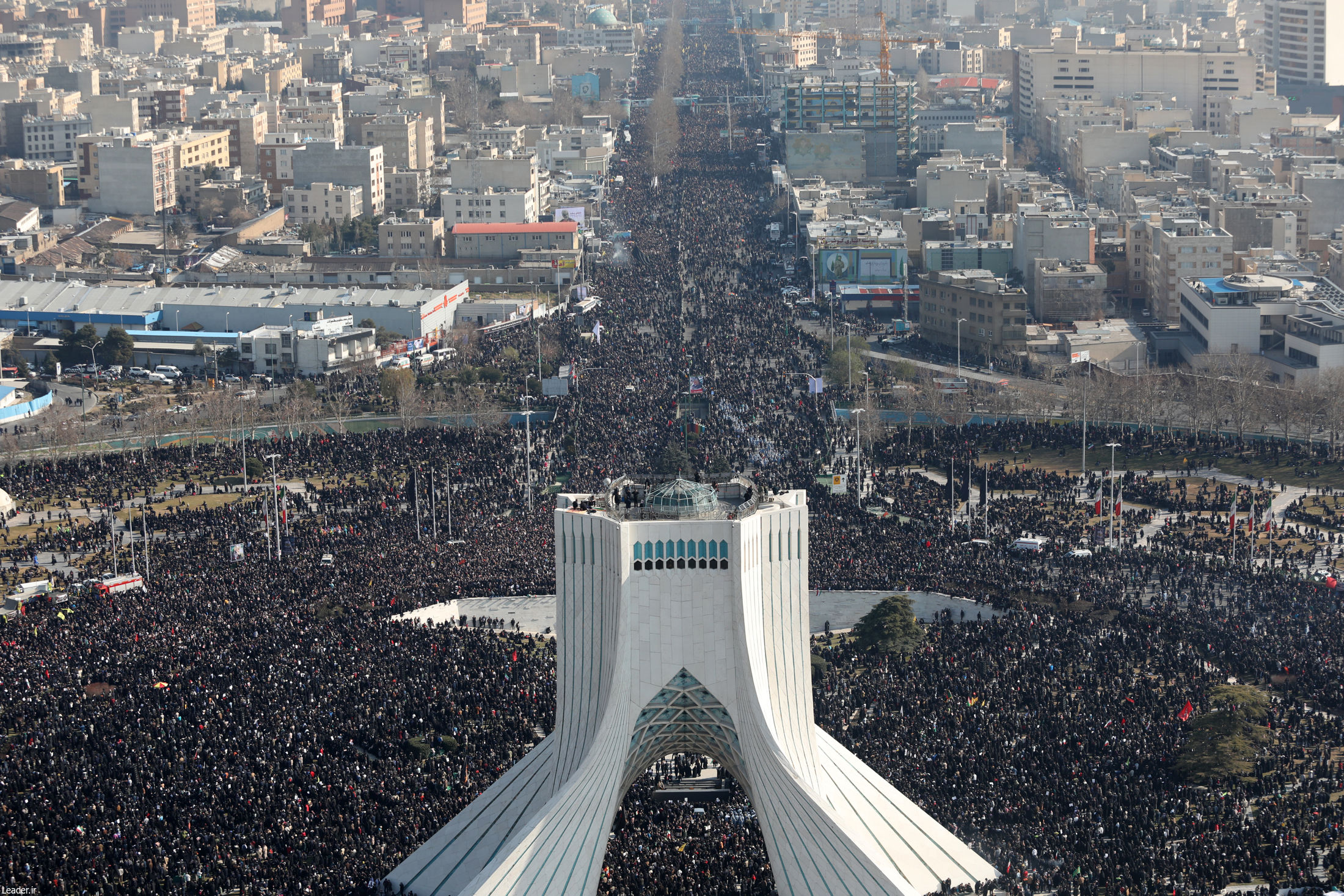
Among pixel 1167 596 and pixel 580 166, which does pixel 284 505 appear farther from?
pixel 580 166

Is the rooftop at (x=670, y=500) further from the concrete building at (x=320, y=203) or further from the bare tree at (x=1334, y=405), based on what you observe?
the concrete building at (x=320, y=203)

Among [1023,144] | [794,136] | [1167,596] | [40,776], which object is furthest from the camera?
[1023,144]

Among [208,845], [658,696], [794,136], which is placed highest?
[794,136]

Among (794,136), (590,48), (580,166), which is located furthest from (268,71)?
(794,136)

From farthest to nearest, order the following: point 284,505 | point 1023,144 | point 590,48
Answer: point 590,48
point 1023,144
point 284,505

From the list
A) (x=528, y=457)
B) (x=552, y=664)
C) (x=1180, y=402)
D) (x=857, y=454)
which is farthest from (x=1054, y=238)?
(x=552, y=664)

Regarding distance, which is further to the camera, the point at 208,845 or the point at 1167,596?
the point at 1167,596

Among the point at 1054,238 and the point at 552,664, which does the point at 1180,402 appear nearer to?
the point at 1054,238

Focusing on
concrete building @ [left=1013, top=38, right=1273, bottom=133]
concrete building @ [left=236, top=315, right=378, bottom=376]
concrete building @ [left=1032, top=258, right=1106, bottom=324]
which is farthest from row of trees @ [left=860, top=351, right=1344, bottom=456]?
concrete building @ [left=1013, top=38, right=1273, bottom=133]
